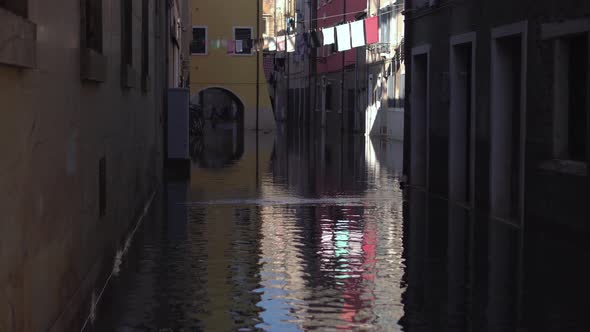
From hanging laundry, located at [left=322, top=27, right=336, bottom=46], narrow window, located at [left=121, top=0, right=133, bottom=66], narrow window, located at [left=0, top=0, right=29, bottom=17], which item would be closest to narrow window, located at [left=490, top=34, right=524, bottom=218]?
narrow window, located at [left=121, top=0, right=133, bottom=66]

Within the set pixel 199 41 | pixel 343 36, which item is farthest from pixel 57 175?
pixel 199 41

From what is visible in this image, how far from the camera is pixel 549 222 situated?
41.8 ft

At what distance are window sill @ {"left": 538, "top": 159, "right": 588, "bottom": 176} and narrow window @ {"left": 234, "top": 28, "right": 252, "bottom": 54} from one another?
144 feet

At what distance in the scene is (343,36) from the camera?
1529 inches

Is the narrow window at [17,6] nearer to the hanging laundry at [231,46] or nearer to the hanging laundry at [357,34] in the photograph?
the hanging laundry at [357,34]

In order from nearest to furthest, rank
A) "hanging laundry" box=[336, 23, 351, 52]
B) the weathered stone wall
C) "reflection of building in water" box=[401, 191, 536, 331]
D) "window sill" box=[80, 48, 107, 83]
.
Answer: the weathered stone wall, "window sill" box=[80, 48, 107, 83], "reflection of building in water" box=[401, 191, 536, 331], "hanging laundry" box=[336, 23, 351, 52]

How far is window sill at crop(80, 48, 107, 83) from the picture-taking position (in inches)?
304

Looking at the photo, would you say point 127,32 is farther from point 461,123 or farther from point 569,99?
point 461,123

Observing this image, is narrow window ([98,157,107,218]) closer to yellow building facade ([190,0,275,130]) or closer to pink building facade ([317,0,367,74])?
pink building facade ([317,0,367,74])

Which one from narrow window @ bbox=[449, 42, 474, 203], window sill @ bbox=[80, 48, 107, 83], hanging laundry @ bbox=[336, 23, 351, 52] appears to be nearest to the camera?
window sill @ bbox=[80, 48, 107, 83]

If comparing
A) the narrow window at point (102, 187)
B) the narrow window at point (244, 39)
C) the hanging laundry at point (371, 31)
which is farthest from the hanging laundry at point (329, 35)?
the narrow window at point (102, 187)

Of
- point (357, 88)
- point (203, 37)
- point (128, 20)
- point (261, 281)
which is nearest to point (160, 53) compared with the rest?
point (128, 20)

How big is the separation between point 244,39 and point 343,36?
19835 mm

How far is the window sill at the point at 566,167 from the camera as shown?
11773 millimetres
